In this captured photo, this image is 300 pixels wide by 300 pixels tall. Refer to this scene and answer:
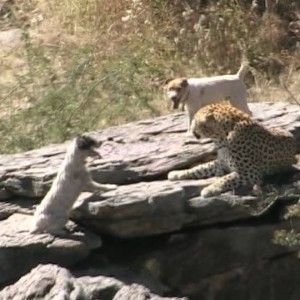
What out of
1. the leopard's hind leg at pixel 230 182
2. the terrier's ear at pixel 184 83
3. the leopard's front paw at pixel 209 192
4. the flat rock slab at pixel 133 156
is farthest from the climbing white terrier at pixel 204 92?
the leopard's front paw at pixel 209 192

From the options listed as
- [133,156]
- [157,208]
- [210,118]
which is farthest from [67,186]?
[210,118]

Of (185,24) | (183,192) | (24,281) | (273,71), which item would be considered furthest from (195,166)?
(185,24)

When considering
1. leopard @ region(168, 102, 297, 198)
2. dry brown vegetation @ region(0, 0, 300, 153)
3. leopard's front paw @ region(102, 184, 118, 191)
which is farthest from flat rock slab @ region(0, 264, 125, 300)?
dry brown vegetation @ region(0, 0, 300, 153)

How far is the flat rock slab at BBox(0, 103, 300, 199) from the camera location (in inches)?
351

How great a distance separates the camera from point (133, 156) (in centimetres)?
909

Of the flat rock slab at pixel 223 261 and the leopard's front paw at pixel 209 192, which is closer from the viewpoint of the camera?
the leopard's front paw at pixel 209 192

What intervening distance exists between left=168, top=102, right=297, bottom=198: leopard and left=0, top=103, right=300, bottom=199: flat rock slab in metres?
0.17

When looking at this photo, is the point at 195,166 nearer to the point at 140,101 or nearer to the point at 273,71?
the point at 140,101

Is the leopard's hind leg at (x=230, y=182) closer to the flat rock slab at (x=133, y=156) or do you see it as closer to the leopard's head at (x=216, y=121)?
the leopard's head at (x=216, y=121)

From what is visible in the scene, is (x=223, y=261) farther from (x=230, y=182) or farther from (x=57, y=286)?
(x=57, y=286)

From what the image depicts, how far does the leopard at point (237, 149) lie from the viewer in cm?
880

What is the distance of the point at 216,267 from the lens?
28.9 ft

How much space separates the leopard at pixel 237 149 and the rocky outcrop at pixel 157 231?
113mm

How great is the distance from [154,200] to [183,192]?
0.82 feet
